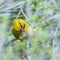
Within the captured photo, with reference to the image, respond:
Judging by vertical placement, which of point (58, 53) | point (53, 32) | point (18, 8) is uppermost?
point (18, 8)

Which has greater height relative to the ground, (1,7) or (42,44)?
(1,7)

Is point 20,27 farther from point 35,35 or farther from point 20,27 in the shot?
point 35,35

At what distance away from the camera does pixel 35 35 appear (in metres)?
1.50

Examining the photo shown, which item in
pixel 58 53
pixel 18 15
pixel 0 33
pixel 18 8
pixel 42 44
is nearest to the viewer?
pixel 0 33

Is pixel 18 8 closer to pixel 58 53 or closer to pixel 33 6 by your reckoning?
pixel 33 6

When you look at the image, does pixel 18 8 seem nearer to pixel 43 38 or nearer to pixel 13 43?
pixel 13 43

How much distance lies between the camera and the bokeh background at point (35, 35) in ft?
5.06

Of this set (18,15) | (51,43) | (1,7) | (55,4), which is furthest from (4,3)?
(51,43)

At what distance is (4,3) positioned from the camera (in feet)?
6.65

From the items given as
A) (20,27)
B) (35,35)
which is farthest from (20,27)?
(35,35)

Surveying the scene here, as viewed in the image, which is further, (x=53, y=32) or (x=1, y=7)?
(x=1, y=7)

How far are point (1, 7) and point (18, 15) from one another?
0.51 ft

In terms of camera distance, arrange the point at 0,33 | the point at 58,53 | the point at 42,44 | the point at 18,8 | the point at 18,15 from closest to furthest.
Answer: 1. the point at 0,33
2. the point at 42,44
3. the point at 58,53
4. the point at 18,15
5. the point at 18,8

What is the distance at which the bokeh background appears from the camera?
5.06ft
